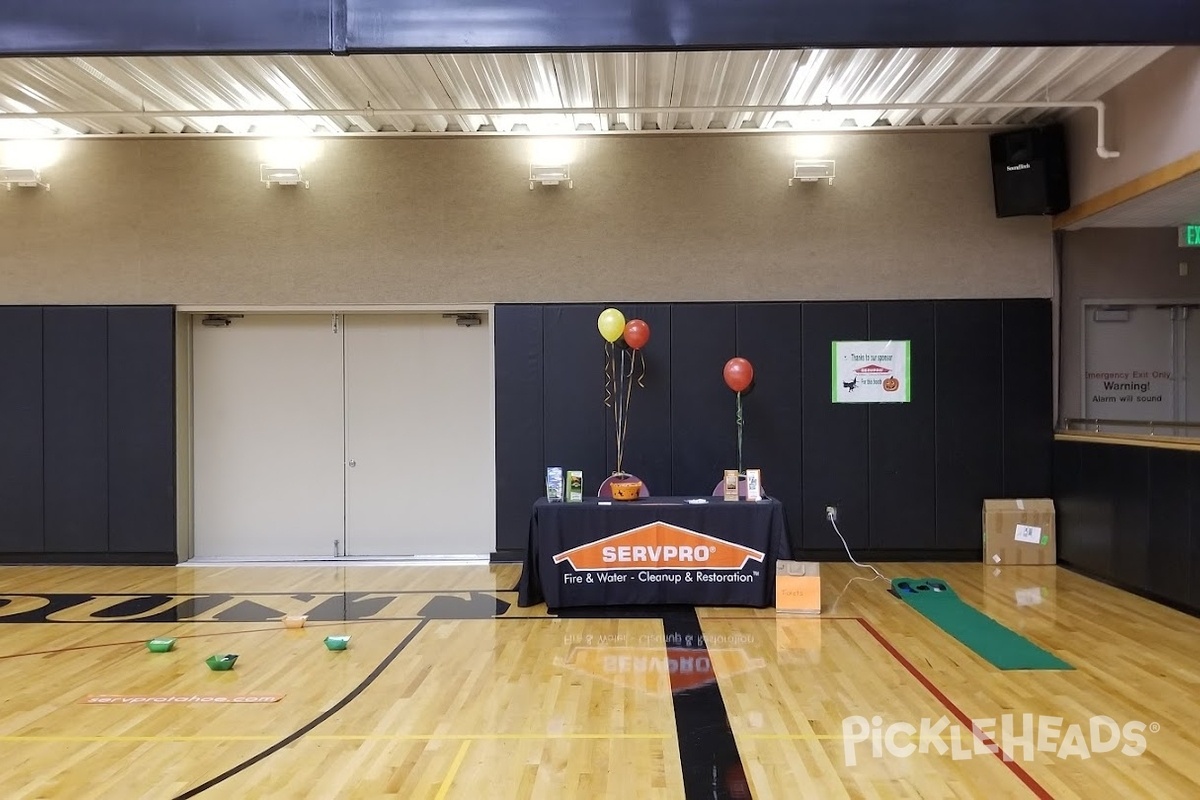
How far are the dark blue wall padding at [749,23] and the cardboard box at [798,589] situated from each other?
3442 millimetres

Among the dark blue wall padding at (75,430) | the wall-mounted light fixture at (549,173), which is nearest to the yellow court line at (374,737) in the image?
the dark blue wall padding at (75,430)

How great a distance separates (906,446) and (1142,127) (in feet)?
10.5

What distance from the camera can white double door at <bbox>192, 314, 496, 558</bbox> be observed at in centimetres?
858

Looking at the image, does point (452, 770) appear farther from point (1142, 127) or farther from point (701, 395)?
point (1142, 127)

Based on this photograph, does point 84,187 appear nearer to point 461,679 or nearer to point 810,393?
point 461,679

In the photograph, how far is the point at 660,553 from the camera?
20.7 ft

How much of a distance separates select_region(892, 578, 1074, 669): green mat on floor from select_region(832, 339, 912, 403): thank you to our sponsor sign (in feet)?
5.94

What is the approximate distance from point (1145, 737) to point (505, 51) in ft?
15.7

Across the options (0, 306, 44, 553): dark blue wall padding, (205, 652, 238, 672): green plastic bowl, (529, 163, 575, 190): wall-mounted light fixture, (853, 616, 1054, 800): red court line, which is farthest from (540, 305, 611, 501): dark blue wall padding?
(0, 306, 44, 553): dark blue wall padding

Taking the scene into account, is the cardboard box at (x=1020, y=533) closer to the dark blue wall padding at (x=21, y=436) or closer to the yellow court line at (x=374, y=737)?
the yellow court line at (x=374, y=737)

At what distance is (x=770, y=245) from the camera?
8.24 meters

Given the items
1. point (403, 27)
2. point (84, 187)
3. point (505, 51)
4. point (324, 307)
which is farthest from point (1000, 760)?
point (84, 187)

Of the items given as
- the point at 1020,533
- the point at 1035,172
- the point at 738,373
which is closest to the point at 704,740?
the point at 738,373

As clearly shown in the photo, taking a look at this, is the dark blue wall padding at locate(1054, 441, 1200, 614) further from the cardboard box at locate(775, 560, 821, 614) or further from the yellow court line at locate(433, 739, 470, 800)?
the yellow court line at locate(433, 739, 470, 800)
